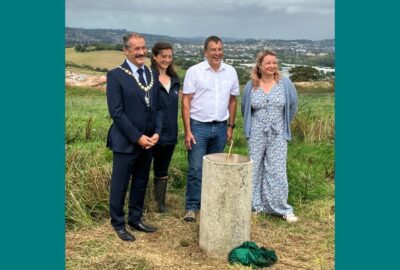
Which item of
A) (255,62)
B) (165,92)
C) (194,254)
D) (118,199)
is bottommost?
(194,254)

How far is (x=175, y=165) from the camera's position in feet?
24.0

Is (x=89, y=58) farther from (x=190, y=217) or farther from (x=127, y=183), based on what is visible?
(x=127, y=183)

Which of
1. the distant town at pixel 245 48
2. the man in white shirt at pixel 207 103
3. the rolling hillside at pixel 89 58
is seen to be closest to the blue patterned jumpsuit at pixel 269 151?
the man in white shirt at pixel 207 103

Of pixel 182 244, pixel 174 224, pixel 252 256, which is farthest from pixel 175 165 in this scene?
pixel 252 256

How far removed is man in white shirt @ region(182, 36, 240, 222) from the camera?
5801 millimetres

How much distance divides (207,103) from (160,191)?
1.29m

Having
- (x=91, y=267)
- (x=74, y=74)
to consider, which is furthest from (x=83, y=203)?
(x=74, y=74)

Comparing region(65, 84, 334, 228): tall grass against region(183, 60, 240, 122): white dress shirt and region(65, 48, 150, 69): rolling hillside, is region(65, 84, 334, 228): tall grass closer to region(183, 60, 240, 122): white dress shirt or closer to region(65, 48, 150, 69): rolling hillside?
region(183, 60, 240, 122): white dress shirt

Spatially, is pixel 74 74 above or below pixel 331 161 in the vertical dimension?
above

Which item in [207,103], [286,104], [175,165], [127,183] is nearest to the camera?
[127,183]

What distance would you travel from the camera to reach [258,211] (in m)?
6.32

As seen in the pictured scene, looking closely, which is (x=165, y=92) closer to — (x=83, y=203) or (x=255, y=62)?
(x=255, y=62)

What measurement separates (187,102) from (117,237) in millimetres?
1741

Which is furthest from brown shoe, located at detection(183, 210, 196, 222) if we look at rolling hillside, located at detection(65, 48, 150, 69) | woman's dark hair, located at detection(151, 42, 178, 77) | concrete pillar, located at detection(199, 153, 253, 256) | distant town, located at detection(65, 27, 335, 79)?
rolling hillside, located at detection(65, 48, 150, 69)
